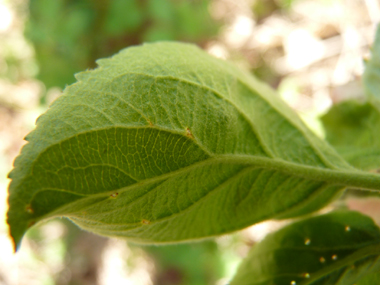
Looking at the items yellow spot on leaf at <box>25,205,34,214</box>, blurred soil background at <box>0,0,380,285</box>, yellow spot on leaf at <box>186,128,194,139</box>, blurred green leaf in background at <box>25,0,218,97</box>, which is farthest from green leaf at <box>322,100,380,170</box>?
blurred green leaf in background at <box>25,0,218,97</box>

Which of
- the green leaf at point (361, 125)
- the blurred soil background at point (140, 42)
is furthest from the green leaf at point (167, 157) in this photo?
the blurred soil background at point (140, 42)

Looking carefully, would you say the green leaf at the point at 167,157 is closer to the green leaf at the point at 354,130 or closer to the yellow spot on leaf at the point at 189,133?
the yellow spot on leaf at the point at 189,133

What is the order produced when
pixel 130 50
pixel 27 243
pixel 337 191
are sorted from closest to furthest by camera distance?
pixel 130 50 < pixel 337 191 < pixel 27 243

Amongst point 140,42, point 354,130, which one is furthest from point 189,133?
point 140,42

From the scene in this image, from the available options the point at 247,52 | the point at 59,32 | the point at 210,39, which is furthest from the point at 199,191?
the point at 247,52

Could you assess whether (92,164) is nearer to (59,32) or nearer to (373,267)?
(373,267)

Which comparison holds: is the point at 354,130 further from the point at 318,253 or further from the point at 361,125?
the point at 318,253
